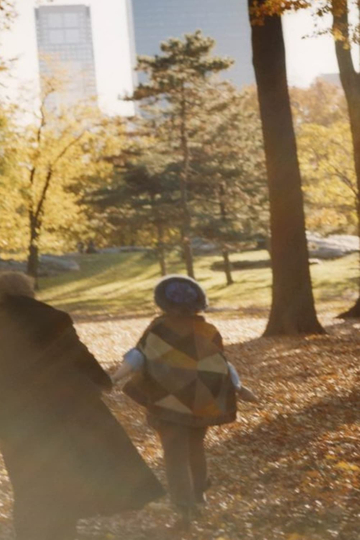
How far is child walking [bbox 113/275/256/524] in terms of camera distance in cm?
637

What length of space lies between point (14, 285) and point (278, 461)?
4.22m

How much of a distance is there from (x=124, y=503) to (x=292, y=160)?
1336cm

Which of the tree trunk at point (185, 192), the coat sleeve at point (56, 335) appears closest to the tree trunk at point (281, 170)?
the coat sleeve at point (56, 335)

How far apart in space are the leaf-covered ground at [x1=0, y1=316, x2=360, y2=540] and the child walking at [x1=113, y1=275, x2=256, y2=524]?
0.85 m

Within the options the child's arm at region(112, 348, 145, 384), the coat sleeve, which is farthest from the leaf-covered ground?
the coat sleeve

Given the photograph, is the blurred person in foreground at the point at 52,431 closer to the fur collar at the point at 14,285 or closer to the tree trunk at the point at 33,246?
the fur collar at the point at 14,285

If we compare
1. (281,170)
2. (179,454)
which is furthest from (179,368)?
(281,170)

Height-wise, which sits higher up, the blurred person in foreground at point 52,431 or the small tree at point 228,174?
the small tree at point 228,174

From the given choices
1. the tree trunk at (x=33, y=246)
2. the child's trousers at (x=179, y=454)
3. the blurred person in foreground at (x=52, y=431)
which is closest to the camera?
the blurred person in foreground at (x=52, y=431)

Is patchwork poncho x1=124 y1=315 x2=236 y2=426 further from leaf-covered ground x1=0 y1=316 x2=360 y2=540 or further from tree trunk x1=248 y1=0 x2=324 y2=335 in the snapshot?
tree trunk x1=248 y1=0 x2=324 y2=335

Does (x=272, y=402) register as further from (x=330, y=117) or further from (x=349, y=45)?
(x=330, y=117)

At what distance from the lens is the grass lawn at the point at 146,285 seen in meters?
40.0

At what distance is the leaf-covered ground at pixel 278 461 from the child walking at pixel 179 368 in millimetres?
853

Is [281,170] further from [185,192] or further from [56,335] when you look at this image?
[185,192]
